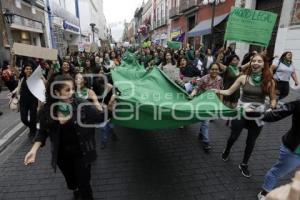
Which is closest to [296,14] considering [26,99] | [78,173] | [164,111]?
[164,111]

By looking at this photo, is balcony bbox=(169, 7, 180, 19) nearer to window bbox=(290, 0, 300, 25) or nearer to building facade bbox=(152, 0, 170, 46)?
building facade bbox=(152, 0, 170, 46)

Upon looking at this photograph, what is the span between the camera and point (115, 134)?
18.3 feet

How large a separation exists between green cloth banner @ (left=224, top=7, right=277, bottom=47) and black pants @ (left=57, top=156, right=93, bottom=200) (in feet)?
18.0

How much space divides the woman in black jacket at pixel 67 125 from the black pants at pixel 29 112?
114 inches

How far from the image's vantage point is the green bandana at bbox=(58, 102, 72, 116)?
275 centimetres

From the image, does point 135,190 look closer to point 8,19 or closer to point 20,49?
point 20,49

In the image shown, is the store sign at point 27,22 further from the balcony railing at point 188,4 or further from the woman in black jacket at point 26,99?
the balcony railing at point 188,4

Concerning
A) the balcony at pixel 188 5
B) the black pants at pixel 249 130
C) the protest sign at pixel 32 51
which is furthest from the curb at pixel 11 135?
the balcony at pixel 188 5

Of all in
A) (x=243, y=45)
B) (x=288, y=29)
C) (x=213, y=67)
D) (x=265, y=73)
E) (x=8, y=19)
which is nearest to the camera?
(x=265, y=73)

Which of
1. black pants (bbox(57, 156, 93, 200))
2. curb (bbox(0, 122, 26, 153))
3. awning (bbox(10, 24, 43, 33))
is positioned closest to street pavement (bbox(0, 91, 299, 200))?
curb (bbox(0, 122, 26, 153))

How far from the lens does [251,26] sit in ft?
21.8

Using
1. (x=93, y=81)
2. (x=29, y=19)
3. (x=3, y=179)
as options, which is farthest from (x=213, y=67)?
(x=29, y=19)

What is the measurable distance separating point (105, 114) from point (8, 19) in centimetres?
1076

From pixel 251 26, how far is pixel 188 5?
18.7 m
